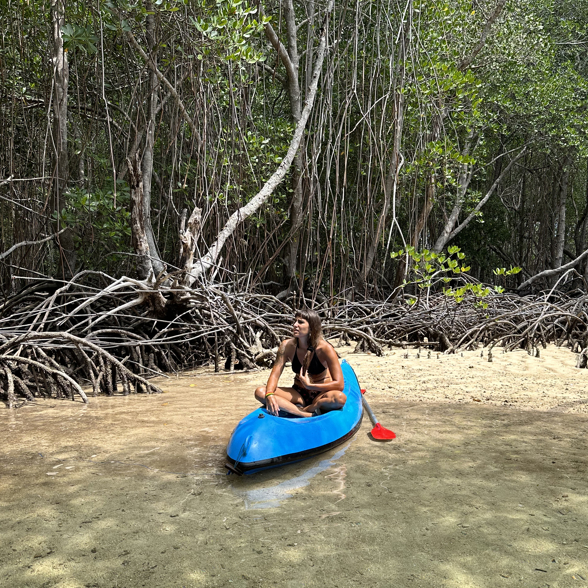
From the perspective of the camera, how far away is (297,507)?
2357 millimetres

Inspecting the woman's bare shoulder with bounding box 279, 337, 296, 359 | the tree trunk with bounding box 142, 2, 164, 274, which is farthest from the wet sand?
the tree trunk with bounding box 142, 2, 164, 274

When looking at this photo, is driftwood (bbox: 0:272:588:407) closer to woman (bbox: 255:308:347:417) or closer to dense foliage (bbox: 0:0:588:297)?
dense foliage (bbox: 0:0:588:297)

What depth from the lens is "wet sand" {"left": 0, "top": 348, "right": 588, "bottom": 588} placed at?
6.04 feet

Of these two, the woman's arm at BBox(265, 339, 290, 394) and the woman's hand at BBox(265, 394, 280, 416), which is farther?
the woman's arm at BBox(265, 339, 290, 394)

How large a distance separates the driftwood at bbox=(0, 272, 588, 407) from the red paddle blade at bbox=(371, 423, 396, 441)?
1896 mm

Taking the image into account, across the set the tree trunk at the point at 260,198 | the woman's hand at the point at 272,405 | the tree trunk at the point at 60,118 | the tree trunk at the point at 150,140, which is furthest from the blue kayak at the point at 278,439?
the tree trunk at the point at 150,140

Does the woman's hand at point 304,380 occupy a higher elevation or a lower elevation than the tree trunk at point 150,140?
lower

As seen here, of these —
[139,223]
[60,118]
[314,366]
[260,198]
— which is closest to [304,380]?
[314,366]

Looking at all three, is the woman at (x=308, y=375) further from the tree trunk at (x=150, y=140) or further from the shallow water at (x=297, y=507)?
the tree trunk at (x=150, y=140)

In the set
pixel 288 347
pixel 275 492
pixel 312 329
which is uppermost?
pixel 312 329

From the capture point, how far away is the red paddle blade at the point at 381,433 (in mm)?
3289

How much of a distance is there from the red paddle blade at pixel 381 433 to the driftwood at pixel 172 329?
6.22 ft

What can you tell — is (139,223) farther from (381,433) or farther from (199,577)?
(199,577)

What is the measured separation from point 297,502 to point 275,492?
16 centimetres
